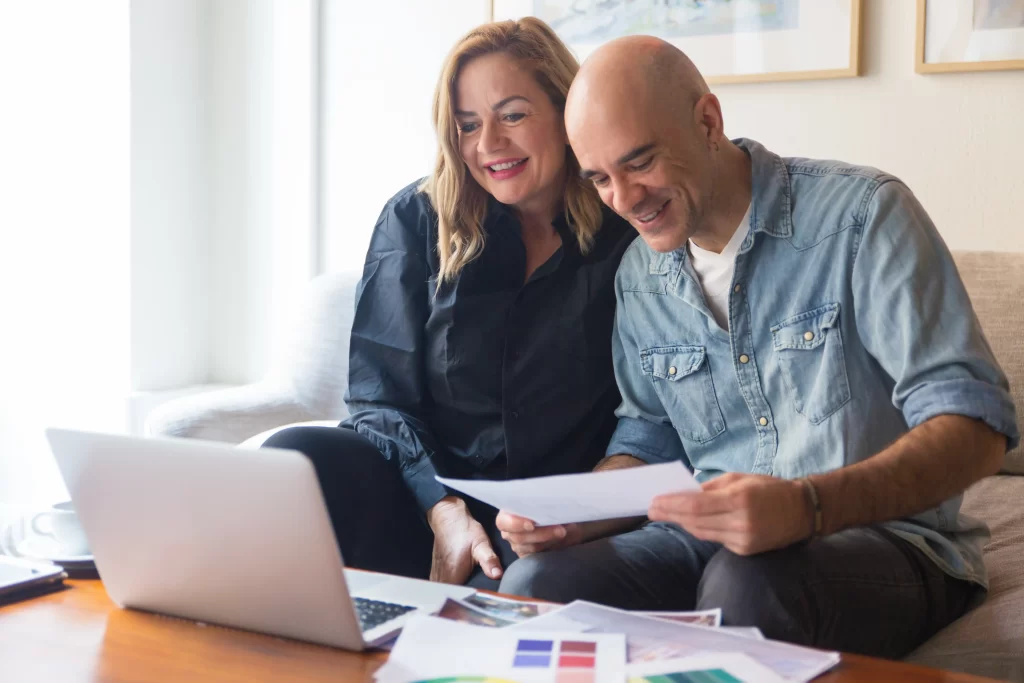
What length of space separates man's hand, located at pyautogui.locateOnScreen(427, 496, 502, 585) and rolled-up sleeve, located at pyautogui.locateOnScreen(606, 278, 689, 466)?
23 cm

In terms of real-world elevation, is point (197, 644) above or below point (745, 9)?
below

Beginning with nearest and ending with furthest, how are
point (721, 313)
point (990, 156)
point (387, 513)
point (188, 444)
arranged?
1. point (188, 444)
2. point (721, 313)
3. point (387, 513)
4. point (990, 156)

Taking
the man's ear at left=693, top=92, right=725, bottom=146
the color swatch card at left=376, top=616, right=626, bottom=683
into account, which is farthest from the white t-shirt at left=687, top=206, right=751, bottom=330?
the color swatch card at left=376, top=616, right=626, bottom=683

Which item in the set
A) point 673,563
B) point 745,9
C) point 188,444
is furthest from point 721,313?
point 745,9

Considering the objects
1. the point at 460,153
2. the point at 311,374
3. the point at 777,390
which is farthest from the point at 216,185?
the point at 777,390

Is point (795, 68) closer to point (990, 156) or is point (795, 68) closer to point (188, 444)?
point (990, 156)

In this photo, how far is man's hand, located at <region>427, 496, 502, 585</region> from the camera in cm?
144

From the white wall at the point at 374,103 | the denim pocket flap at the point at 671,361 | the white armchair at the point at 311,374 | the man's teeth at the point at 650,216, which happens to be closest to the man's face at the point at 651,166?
the man's teeth at the point at 650,216

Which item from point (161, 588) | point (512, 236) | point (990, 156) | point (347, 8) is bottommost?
point (161, 588)

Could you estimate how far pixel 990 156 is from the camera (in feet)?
6.57

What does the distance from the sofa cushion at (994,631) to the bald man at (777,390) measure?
3cm

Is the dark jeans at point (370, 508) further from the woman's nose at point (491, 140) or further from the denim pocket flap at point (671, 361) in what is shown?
the woman's nose at point (491, 140)

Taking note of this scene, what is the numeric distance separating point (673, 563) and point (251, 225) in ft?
6.50

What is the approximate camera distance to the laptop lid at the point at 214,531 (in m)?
0.89
